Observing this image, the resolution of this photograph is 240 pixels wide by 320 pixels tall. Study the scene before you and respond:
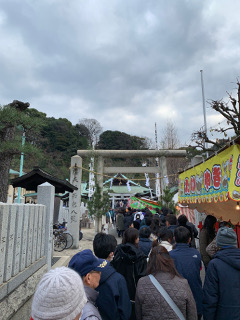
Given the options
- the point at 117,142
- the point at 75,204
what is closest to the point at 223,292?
the point at 75,204

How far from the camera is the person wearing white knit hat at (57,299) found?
1196 millimetres

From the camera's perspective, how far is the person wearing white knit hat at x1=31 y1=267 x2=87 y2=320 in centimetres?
120

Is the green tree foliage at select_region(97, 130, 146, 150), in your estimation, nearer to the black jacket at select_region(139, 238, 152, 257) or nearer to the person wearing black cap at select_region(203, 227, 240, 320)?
the black jacket at select_region(139, 238, 152, 257)

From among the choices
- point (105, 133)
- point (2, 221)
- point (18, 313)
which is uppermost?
point (105, 133)

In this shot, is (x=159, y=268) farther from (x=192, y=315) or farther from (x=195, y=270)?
(x=195, y=270)

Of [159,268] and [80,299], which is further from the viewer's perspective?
[159,268]

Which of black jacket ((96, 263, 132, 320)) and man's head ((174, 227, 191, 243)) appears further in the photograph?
man's head ((174, 227, 191, 243))

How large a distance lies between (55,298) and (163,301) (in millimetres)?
1243

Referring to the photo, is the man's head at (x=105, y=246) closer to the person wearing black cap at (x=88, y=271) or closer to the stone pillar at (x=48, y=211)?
the person wearing black cap at (x=88, y=271)

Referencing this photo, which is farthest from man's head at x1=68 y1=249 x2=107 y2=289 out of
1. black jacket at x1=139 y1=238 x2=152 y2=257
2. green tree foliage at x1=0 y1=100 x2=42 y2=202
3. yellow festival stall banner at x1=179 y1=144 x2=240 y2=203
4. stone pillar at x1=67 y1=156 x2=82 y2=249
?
stone pillar at x1=67 y1=156 x2=82 y2=249

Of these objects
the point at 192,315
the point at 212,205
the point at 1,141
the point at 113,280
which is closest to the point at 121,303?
the point at 113,280

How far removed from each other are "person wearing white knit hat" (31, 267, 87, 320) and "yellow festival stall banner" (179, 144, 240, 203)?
108 inches

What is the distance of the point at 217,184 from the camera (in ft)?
13.5

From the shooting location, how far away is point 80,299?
128 cm
